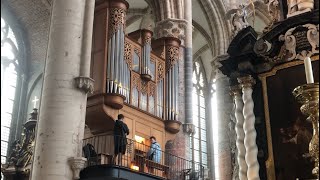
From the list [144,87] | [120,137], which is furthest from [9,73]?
[120,137]

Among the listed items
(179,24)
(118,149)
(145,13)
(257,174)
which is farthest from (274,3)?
(145,13)

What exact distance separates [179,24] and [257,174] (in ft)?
30.8

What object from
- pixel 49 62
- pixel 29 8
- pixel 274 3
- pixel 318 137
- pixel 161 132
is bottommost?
pixel 318 137

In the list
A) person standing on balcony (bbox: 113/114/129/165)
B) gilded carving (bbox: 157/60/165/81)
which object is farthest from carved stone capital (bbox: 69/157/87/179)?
gilded carving (bbox: 157/60/165/81)

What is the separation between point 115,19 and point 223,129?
8012 millimetres

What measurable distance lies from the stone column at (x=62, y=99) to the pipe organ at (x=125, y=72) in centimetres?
113

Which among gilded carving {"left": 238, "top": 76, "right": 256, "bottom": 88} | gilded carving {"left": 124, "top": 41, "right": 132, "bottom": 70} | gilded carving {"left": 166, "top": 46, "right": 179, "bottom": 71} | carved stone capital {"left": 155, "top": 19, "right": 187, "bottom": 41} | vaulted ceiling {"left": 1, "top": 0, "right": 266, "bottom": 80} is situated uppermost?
vaulted ceiling {"left": 1, "top": 0, "right": 266, "bottom": 80}

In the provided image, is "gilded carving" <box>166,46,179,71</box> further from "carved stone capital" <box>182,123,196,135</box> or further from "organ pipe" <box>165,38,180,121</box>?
"carved stone capital" <box>182,123,196,135</box>

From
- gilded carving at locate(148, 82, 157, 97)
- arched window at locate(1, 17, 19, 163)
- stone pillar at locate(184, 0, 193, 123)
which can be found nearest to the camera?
gilded carving at locate(148, 82, 157, 97)

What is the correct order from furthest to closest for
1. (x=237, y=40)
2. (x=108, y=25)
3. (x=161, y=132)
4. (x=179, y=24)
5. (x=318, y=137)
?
(x=179, y=24), (x=161, y=132), (x=108, y=25), (x=237, y=40), (x=318, y=137)

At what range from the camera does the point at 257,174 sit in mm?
8359

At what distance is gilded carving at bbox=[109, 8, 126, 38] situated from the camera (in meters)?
13.0

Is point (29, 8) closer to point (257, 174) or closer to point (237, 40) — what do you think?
point (237, 40)

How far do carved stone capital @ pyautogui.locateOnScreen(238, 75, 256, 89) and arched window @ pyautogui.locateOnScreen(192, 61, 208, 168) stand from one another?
14.4m
